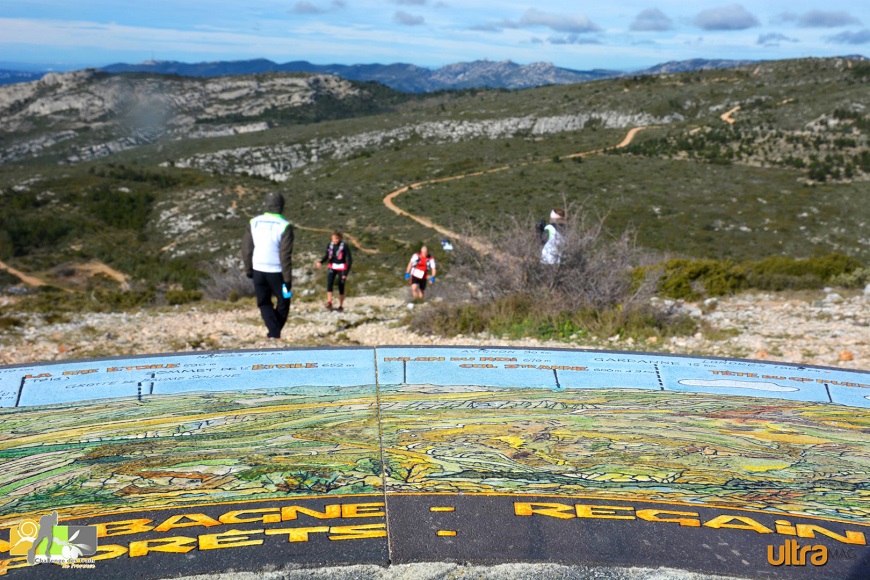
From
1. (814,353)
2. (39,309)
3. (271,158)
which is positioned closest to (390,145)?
(271,158)

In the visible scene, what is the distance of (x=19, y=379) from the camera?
16.0 feet

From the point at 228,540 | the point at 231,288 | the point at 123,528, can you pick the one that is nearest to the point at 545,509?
the point at 228,540

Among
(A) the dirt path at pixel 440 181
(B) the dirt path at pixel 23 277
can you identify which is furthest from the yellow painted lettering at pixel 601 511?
(B) the dirt path at pixel 23 277

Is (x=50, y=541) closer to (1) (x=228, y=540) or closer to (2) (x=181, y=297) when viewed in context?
(1) (x=228, y=540)

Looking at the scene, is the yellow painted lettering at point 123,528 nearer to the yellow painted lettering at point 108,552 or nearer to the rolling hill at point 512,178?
the yellow painted lettering at point 108,552

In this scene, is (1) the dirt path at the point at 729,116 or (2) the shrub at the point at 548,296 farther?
(1) the dirt path at the point at 729,116

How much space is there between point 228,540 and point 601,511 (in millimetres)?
1585

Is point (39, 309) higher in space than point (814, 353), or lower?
lower

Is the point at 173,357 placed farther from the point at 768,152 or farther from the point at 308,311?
the point at 768,152

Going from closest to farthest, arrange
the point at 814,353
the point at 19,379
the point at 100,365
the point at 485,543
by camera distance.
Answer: the point at 485,543
the point at 19,379
the point at 100,365
the point at 814,353

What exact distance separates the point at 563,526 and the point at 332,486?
3.47 feet

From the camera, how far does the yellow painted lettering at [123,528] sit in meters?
2.76

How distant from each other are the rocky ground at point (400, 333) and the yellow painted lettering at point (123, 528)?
14.8 feet

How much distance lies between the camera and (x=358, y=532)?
284 centimetres
